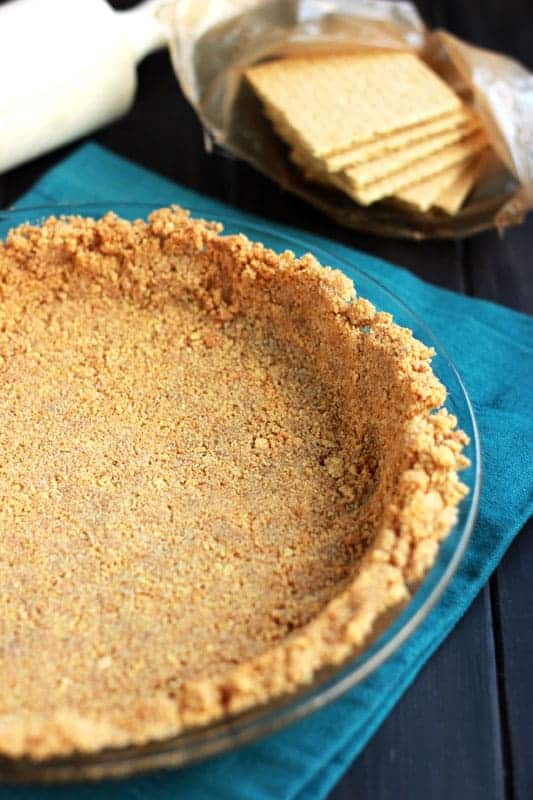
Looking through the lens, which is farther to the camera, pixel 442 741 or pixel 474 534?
pixel 474 534

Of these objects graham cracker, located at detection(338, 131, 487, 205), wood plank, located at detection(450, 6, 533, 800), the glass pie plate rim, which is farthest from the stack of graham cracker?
the glass pie plate rim

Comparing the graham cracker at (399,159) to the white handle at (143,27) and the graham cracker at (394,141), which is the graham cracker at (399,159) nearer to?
the graham cracker at (394,141)

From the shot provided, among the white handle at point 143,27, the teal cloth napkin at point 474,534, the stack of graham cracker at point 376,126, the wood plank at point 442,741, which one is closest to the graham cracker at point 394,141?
the stack of graham cracker at point 376,126

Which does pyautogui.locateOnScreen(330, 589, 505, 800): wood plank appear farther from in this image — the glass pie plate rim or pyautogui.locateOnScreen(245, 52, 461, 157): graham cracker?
pyautogui.locateOnScreen(245, 52, 461, 157): graham cracker

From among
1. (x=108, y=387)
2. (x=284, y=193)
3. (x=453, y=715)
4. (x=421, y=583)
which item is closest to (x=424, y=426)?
(x=421, y=583)

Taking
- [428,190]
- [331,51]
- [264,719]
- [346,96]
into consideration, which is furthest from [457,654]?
[331,51]

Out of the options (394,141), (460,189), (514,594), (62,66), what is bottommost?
(514,594)

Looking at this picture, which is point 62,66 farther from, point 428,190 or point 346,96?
point 428,190
